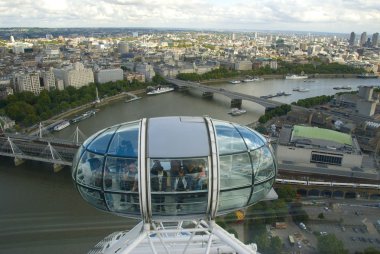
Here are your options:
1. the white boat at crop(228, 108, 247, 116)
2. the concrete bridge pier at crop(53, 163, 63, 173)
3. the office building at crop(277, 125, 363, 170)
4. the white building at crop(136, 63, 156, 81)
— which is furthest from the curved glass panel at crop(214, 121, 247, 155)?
the white building at crop(136, 63, 156, 81)

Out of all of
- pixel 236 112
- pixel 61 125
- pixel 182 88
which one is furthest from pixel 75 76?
pixel 236 112

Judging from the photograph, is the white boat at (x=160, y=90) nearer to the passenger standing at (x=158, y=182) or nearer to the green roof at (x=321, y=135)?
the green roof at (x=321, y=135)

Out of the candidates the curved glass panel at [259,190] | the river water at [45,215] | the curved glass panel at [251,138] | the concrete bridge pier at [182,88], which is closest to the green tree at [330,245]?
the river water at [45,215]

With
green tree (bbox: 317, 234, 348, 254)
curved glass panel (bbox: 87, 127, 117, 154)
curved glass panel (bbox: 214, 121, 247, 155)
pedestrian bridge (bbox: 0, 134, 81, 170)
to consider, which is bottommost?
pedestrian bridge (bbox: 0, 134, 81, 170)

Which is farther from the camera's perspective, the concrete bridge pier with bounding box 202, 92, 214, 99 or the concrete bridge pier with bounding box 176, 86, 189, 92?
the concrete bridge pier with bounding box 176, 86, 189, 92

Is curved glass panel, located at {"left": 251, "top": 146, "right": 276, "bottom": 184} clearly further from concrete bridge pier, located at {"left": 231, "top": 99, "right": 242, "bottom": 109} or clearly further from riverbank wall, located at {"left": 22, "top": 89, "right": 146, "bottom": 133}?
concrete bridge pier, located at {"left": 231, "top": 99, "right": 242, "bottom": 109}

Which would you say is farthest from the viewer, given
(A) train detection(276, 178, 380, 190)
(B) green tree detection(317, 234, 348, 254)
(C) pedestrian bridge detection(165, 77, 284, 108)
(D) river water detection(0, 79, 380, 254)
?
(C) pedestrian bridge detection(165, 77, 284, 108)
